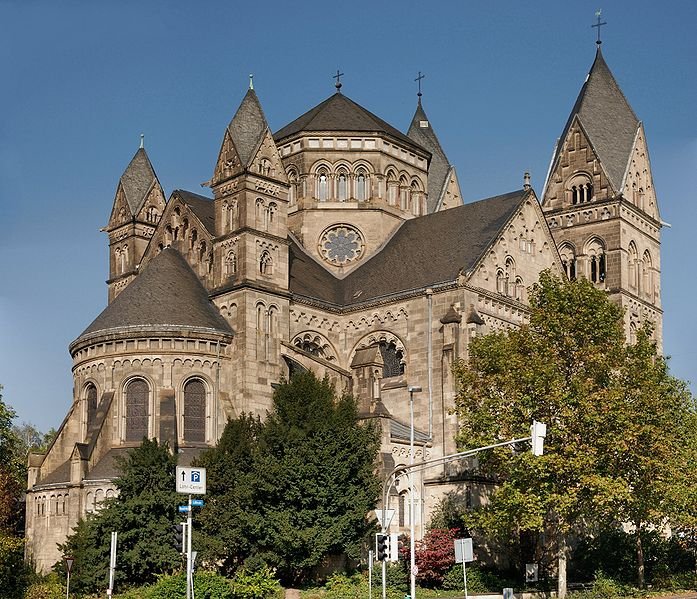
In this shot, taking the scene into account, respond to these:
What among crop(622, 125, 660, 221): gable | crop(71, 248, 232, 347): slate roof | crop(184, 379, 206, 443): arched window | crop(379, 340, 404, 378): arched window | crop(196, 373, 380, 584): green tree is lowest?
crop(196, 373, 380, 584): green tree

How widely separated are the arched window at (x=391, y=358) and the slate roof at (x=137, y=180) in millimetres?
18846

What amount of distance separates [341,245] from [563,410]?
89.9 feet

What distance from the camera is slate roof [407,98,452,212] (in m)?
88.6

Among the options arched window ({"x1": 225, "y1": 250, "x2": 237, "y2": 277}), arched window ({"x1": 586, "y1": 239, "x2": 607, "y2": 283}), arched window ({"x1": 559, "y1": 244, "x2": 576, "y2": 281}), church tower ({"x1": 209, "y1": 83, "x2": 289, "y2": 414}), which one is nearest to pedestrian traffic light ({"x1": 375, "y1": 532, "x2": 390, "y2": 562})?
church tower ({"x1": 209, "y1": 83, "x2": 289, "y2": 414})

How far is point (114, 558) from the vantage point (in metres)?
45.5

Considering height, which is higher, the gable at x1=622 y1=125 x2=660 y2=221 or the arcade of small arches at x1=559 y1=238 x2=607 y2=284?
the gable at x1=622 y1=125 x2=660 y2=221

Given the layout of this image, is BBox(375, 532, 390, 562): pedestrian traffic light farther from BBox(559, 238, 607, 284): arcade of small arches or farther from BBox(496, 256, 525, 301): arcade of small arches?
BBox(559, 238, 607, 284): arcade of small arches

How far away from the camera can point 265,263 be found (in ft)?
204

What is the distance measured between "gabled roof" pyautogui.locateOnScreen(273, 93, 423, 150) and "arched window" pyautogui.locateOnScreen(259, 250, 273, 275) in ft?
48.1

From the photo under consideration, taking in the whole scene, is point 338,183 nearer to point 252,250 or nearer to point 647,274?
point 252,250

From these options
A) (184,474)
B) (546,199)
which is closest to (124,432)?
(184,474)

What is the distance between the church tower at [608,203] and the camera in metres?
78.1

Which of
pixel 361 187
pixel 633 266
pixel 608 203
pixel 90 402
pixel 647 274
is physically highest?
pixel 361 187

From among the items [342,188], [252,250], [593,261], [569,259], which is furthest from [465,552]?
[569,259]
